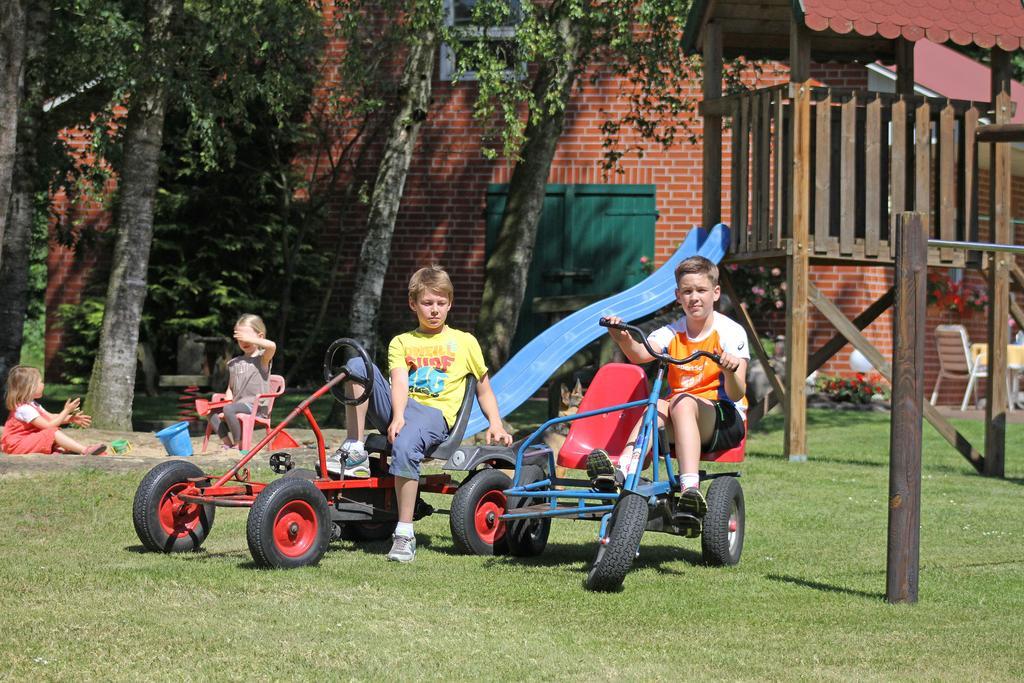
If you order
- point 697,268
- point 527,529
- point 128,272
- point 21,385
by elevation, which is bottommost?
point 527,529

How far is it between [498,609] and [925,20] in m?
7.32

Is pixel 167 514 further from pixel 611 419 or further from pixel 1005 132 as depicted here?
pixel 1005 132

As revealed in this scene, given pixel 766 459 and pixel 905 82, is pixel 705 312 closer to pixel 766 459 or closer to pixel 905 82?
pixel 766 459

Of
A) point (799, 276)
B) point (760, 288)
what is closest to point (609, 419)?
point (799, 276)

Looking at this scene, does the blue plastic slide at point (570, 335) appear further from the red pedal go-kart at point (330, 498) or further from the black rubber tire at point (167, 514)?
the black rubber tire at point (167, 514)

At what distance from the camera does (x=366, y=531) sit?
6809 mm

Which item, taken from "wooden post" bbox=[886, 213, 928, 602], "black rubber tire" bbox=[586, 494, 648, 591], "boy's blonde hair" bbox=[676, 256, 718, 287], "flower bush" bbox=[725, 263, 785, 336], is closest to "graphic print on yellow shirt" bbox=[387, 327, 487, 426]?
"boy's blonde hair" bbox=[676, 256, 718, 287]

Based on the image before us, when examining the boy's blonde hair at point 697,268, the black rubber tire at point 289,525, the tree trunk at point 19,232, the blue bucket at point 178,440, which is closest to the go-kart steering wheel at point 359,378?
the black rubber tire at point 289,525

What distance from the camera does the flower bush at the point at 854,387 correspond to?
16688mm

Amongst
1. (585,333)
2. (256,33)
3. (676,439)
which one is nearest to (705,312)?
(676,439)

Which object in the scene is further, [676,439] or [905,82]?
[905,82]

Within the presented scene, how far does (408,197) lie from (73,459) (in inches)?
400

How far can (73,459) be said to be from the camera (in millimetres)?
8656

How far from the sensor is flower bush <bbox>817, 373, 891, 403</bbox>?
16688 millimetres
